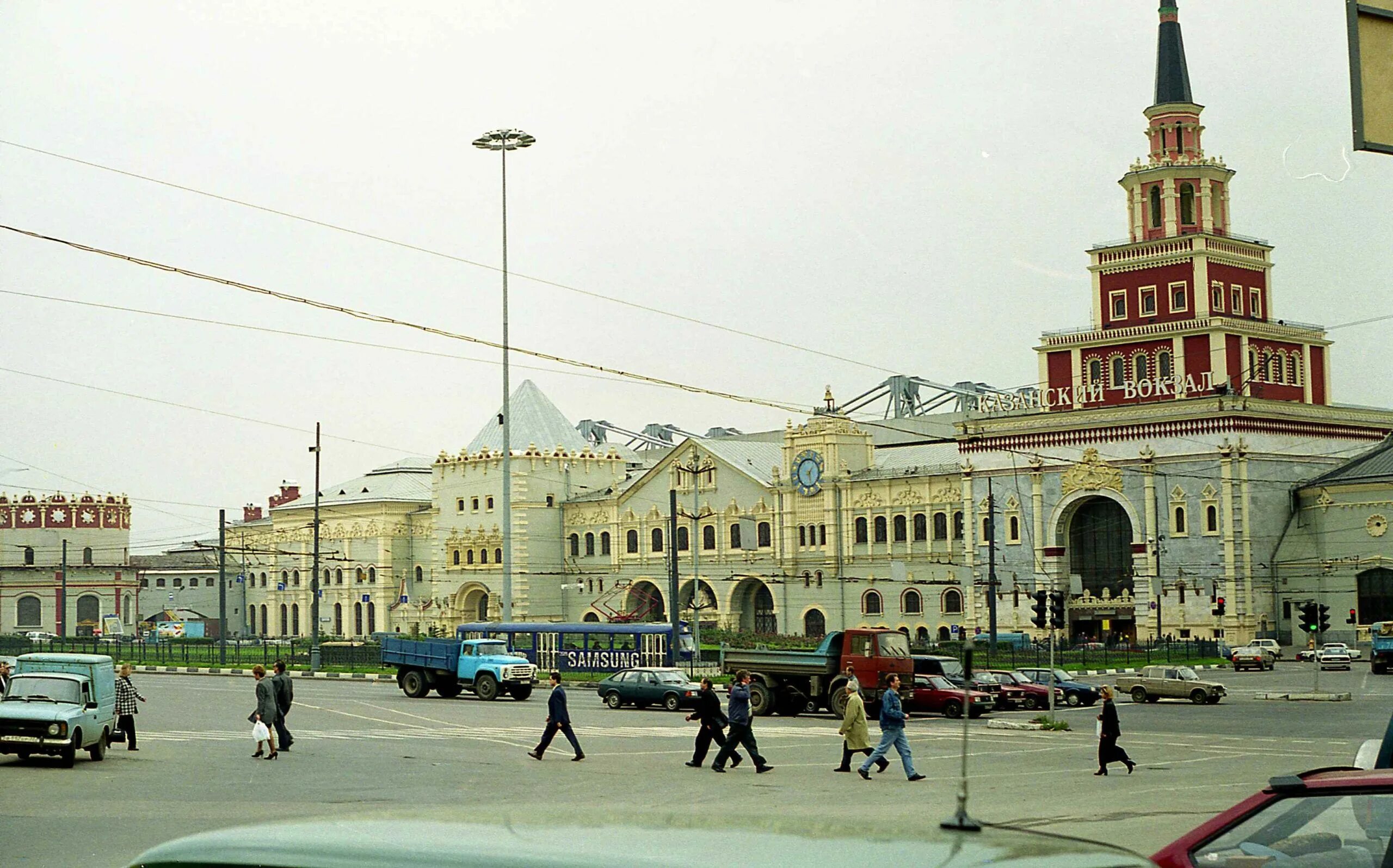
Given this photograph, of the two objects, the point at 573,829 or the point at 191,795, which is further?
the point at 191,795

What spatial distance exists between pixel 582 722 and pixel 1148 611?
155 feet

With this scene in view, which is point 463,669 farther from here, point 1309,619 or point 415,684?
point 1309,619

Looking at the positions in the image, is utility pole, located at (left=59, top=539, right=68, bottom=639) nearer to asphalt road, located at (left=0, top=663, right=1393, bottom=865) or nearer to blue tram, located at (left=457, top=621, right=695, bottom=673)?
blue tram, located at (left=457, top=621, right=695, bottom=673)

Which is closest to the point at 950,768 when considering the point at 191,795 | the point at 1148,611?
the point at 191,795

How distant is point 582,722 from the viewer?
3600 centimetres

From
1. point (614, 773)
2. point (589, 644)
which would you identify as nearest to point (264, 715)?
point (614, 773)

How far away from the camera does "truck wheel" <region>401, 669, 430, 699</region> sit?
153 feet

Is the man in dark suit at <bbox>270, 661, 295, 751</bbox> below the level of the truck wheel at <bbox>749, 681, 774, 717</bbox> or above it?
above

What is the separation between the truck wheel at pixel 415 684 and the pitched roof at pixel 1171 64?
52.9 m

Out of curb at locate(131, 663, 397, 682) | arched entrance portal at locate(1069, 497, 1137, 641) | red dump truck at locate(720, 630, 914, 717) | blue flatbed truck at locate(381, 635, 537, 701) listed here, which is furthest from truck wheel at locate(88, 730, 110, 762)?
arched entrance portal at locate(1069, 497, 1137, 641)

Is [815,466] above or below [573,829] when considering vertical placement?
above

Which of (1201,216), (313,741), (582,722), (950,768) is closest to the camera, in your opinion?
(950,768)

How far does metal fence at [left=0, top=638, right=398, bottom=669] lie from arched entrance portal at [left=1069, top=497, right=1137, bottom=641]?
3353cm

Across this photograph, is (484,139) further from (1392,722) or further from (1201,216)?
(1392,722)
